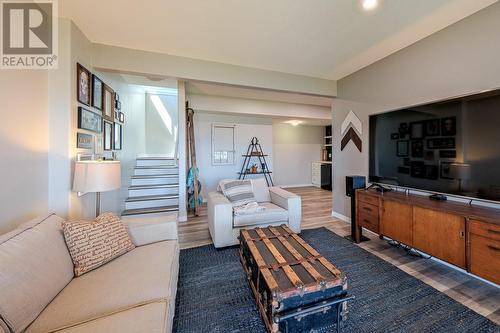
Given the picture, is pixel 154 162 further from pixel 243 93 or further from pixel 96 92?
pixel 243 93

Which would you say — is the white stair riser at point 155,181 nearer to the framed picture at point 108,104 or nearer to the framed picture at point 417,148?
the framed picture at point 108,104

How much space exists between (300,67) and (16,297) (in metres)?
3.59

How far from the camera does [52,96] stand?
6.30 ft

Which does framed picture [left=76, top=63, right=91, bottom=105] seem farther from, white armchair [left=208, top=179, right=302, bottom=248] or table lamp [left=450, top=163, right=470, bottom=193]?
table lamp [left=450, top=163, right=470, bottom=193]

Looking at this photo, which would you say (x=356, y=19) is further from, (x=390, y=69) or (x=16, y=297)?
(x=16, y=297)

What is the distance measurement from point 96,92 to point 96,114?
27 cm

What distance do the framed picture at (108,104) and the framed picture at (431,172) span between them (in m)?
3.97

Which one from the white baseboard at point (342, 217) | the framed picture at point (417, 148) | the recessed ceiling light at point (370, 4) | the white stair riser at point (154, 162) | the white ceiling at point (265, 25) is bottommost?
the white baseboard at point (342, 217)

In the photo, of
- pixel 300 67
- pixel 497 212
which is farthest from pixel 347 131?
pixel 497 212

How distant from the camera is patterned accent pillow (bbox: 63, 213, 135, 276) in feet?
4.42

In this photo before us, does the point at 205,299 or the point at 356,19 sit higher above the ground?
the point at 356,19

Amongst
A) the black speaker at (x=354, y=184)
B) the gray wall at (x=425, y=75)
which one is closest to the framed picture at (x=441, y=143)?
the gray wall at (x=425, y=75)

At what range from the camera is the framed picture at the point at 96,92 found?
2.39 metres

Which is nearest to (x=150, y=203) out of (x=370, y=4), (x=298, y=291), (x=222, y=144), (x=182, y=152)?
(x=182, y=152)
